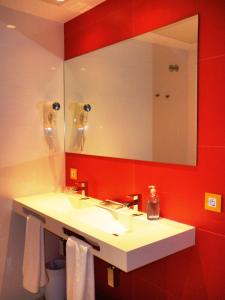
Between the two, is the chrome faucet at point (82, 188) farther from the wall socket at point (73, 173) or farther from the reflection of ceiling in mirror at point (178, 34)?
the reflection of ceiling in mirror at point (178, 34)

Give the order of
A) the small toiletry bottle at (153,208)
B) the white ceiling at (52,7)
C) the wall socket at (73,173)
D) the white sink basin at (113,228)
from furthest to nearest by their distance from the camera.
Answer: the wall socket at (73,173) → the white ceiling at (52,7) → the small toiletry bottle at (153,208) → the white sink basin at (113,228)

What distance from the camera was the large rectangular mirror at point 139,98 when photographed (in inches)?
65.1

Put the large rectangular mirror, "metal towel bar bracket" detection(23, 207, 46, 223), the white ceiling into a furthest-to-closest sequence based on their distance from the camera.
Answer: the white ceiling, "metal towel bar bracket" detection(23, 207, 46, 223), the large rectangular mirror

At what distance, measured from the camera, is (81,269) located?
1598 millimetres

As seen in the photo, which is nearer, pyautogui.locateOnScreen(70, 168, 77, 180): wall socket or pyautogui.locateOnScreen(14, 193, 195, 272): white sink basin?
pyautogui.locateOnScreen(14, 193, 195, 272): white sink basin

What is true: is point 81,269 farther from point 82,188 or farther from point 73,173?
point 73,173

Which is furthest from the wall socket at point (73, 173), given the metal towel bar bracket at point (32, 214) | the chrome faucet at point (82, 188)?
the metal towel bar bracket at point (32, 214)

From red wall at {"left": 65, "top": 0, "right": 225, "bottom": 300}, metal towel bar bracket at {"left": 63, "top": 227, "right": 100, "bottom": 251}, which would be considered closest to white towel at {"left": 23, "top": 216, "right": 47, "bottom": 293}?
metal towel bar bracket at {"left": 63, "top": 227, "right": 100, "bottom": 251}

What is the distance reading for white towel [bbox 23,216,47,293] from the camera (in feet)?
6.63

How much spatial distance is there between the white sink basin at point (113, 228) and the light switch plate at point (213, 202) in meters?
0.17

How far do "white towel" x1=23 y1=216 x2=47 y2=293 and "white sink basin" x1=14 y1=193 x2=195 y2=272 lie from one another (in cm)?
9

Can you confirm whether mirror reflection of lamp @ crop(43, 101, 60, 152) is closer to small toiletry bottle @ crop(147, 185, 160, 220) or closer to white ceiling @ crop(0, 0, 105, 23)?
white ceiling @ crop(0, 0, 105, 23)

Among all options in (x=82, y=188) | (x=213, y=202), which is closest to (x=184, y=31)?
(x=213, y=202)

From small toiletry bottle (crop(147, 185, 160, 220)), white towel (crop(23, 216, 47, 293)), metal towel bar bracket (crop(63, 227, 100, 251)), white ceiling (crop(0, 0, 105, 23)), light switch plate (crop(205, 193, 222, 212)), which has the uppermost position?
white ceiling (crop(0, 0, 105, 23))
